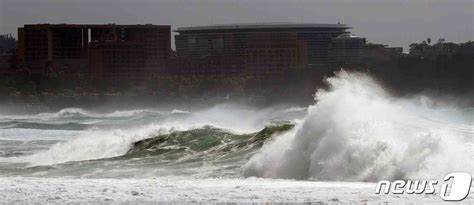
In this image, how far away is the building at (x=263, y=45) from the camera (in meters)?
141

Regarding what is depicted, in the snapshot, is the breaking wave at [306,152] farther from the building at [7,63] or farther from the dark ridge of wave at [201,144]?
the building at [7,63]

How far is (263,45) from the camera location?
148875 millimetres

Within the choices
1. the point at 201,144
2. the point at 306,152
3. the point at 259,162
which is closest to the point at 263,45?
the point at 201,144

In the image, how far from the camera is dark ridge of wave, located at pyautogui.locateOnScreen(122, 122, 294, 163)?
22078mm

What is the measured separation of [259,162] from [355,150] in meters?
2.39

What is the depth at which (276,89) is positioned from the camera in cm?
11650

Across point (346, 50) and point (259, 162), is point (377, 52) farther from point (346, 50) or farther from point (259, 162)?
point (259, 162)

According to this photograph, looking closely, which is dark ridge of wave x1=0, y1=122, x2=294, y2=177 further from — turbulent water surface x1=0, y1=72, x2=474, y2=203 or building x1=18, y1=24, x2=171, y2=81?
building x1=18, y1=24, x2=171, y2=81

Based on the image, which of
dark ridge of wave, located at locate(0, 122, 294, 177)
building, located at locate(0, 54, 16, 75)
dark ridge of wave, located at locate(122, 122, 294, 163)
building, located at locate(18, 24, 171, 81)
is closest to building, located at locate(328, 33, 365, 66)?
building, located at locate(18, 24, 171, 81)

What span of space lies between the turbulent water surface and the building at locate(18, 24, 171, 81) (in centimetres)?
11436

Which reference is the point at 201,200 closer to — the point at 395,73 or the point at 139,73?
the point at 395,73

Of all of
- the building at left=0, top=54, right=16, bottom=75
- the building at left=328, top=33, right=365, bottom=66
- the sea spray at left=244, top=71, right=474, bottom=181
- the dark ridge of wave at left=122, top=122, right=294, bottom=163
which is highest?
the sea spray at left=244, top=71, right=474, bottom=181

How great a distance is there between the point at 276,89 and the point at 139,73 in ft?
102

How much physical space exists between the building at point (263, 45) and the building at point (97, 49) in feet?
19.2
